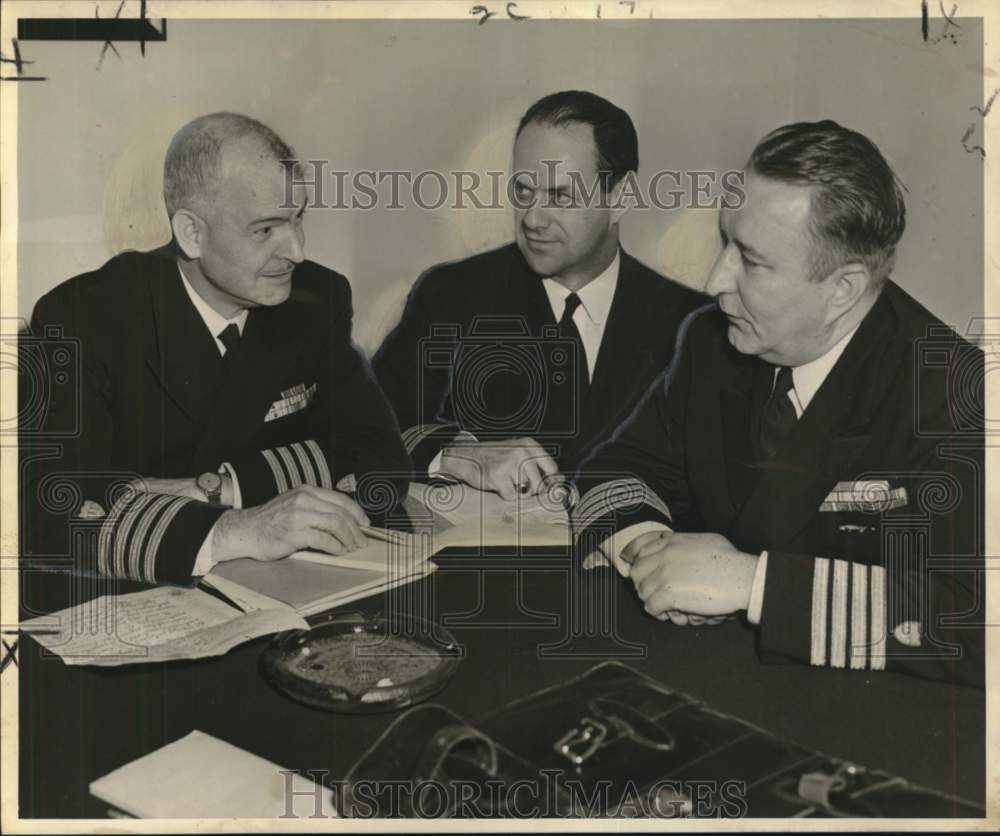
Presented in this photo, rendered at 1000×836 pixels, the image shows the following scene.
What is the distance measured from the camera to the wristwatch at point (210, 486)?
2.09m

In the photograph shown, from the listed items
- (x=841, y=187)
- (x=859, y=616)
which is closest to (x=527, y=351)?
(x=841, y=187)

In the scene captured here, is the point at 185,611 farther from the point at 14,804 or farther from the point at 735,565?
the point at 735,565

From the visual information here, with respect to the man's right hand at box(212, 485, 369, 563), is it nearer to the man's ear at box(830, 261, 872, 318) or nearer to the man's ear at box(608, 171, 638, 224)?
the man's ear at box(608, 171, 638, 224)

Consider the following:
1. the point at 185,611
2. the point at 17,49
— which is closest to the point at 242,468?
the point at 185,611

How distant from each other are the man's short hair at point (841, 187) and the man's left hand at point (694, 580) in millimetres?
509

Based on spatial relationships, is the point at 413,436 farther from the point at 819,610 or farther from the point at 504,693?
the point at 819,610

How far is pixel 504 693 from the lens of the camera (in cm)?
185

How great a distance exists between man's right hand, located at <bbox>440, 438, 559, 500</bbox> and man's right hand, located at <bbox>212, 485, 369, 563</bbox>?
249 millimetres

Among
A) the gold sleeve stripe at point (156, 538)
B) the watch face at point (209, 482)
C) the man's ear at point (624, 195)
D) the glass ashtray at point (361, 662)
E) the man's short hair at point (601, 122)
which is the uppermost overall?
the man's short hair at point (601, 122)

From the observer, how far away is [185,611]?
1.93 meters

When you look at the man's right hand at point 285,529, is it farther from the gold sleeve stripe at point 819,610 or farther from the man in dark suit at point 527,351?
the gold sleeve stripe at point 819,610

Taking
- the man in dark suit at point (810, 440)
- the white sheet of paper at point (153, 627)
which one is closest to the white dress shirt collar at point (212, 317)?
the white sheet of paper at point (153, 627)

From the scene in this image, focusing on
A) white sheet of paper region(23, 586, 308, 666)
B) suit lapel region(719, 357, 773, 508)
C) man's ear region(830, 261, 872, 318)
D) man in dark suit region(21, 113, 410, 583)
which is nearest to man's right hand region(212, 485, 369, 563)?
man in dark suit region(21, 113, 410, 583)

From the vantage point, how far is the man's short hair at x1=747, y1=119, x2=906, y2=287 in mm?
1950
